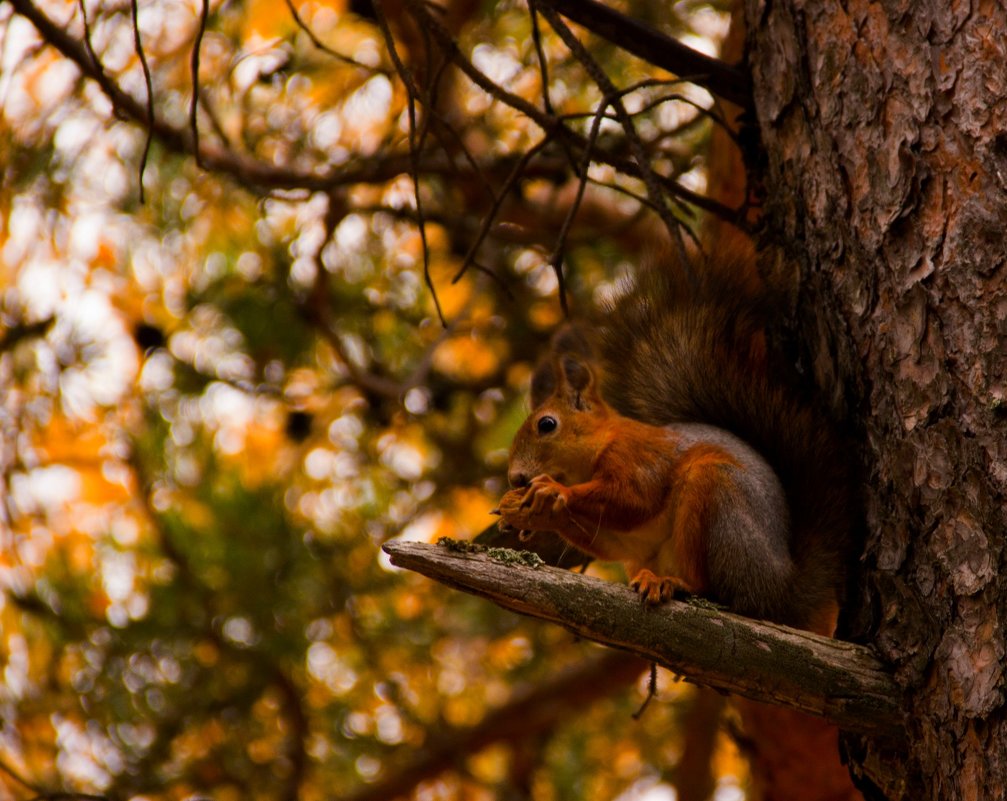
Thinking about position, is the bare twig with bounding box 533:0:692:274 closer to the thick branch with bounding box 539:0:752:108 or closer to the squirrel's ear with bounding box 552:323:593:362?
the thick branch with bounding box 539:0:752:108

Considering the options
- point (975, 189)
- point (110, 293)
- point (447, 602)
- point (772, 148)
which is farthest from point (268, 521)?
point (975, 189)

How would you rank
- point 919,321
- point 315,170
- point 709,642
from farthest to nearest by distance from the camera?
point 315,170 < point 919,321 < point 709,642

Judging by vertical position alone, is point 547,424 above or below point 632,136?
below

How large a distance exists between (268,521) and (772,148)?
64.2 inches

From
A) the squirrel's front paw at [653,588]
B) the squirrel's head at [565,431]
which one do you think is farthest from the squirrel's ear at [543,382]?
the squirrel's front paw at [653,588]

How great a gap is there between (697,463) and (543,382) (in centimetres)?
52

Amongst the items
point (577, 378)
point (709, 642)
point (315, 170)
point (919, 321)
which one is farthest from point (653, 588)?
point (315, 170)

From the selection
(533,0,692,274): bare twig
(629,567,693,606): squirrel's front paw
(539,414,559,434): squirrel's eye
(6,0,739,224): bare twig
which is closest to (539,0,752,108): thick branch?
(533,0,692,274): bare twig

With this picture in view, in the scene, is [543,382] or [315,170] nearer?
[543,382]

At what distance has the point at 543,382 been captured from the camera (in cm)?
203

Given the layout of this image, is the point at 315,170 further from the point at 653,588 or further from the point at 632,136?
the point at 653,588

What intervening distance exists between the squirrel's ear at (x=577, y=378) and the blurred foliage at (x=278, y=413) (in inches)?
24.8

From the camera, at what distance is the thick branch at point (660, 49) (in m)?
1.66

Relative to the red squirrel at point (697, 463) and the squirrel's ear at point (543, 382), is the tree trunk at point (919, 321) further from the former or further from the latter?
the squirrel's ear at point (543, 382)
